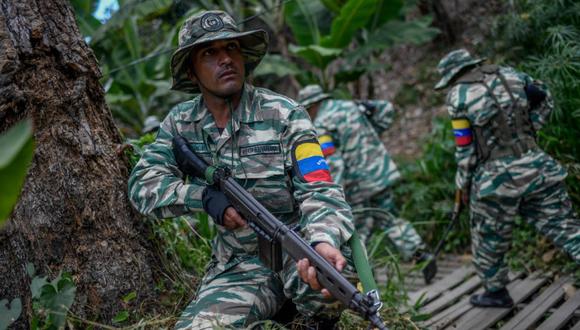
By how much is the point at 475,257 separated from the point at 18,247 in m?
3.28

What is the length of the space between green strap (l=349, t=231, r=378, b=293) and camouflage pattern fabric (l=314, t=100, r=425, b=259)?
10.8ft

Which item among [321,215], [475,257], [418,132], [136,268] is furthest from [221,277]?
[418,132]

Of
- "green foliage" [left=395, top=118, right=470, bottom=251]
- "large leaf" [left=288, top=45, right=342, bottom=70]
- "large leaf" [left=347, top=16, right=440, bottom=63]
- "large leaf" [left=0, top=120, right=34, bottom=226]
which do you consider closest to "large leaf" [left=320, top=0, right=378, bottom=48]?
"large leaf" [left=288, top=45, right=342, bottom=70]

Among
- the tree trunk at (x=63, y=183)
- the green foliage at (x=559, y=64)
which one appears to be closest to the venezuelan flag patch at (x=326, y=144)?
the green foliage at (x=559, y=64)

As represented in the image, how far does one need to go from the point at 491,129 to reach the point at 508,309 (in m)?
1.31

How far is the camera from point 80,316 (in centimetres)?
289

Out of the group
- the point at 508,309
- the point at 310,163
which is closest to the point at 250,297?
the point at 310,163

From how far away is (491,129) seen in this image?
14.7ft

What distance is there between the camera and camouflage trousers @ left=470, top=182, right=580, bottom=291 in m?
4.32

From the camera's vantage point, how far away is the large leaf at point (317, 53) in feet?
27.5

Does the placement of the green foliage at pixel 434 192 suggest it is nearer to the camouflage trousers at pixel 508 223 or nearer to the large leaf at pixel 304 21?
the camouflage trousers at pixel 508 223

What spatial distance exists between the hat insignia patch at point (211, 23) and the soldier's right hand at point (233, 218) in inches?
35.3

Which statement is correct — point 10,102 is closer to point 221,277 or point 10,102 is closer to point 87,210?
point 87,210

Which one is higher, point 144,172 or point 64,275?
point 144,172
